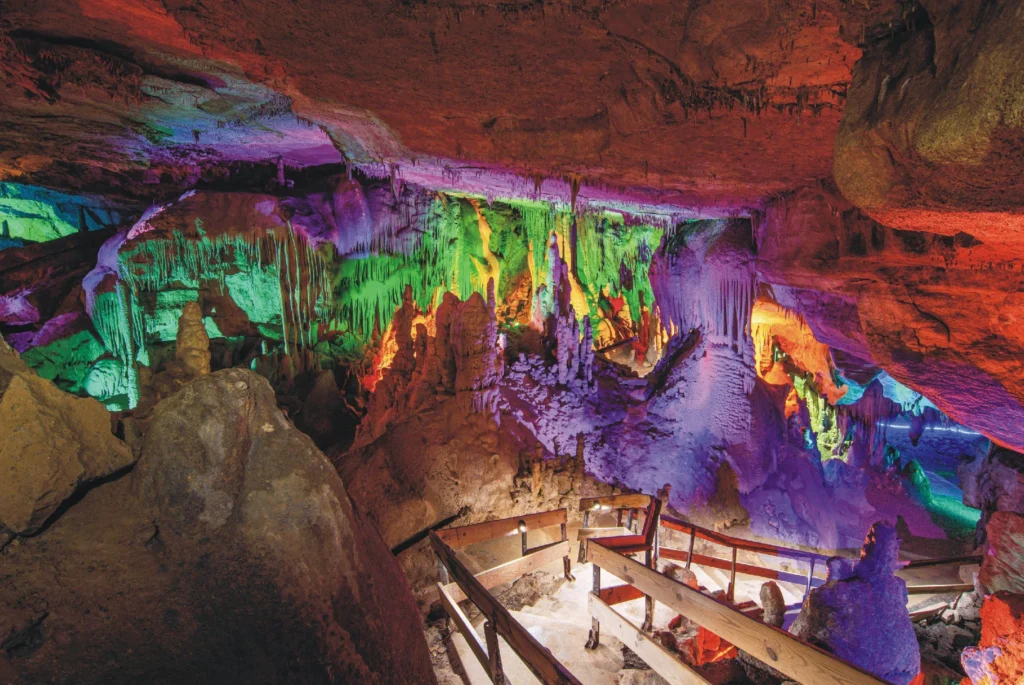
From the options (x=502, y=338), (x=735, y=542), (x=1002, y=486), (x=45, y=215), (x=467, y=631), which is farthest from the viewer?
(x=45, y=215)

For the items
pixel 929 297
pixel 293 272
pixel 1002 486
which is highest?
pixel 929 297

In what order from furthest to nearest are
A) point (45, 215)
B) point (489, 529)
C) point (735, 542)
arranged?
1. point (45, 215)
2. point (735, 542)
3. point (489, 529)

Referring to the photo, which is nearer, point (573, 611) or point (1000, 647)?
point (1000, 647)

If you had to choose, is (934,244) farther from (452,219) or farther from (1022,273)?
(452,219)

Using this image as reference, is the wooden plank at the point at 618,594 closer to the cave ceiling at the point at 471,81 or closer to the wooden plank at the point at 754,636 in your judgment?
the wooden plank at the point at 754,636

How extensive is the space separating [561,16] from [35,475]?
11.3ft

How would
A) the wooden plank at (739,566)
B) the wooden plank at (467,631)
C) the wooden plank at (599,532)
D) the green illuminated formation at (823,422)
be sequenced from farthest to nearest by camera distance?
the green illuminated formation at (823,422)
the wooden plank at (599,532)
the wooden plank at (739,566)
the wooden plank at (467,631)

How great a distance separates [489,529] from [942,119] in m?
4.38

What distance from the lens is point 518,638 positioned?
8.78ft

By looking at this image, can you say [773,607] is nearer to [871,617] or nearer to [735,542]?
[735,542]

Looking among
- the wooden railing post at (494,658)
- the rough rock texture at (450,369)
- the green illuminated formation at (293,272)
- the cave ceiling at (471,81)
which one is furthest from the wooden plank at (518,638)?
the green illuminated formation at (293,272)

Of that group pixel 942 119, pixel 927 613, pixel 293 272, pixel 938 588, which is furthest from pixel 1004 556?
pixel 293 272

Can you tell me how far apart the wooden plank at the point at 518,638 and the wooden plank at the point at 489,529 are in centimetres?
79

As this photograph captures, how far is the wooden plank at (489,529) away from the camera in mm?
4434
